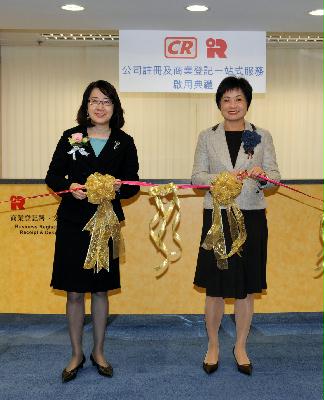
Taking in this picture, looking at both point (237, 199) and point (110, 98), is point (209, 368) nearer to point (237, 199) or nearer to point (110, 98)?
point (237, 199)

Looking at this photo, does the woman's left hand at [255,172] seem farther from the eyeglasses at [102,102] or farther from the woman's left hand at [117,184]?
the eyeglasses at [102,102]

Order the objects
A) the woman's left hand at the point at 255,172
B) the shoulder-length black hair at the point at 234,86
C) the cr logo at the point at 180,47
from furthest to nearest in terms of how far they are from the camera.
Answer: the cr logo at the point at 180,47 → the shoulder-length black hair at the point at 234,86 → the woman's left hand at the point at 255,172

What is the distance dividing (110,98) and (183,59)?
1.56m

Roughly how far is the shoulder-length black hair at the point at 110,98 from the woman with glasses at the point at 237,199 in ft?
1.56

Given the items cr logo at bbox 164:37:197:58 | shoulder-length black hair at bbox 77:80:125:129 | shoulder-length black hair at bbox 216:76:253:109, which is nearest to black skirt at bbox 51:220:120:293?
shoulder-length black hair at bbox 77:80:125:129

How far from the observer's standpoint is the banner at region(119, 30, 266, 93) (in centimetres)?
411

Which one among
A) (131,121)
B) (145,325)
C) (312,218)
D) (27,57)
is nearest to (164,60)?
(312,218)

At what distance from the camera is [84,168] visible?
2730mm

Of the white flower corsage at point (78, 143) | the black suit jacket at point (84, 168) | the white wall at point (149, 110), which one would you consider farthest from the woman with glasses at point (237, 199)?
the white wall at point (149, 110)

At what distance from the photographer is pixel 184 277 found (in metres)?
3.91

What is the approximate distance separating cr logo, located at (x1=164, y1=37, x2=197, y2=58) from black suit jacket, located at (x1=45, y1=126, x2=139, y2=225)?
153 cm

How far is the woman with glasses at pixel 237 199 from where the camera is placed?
2797 millimetres

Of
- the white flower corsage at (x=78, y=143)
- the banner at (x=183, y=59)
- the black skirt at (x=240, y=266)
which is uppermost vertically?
the banner at (x=183, y=59)

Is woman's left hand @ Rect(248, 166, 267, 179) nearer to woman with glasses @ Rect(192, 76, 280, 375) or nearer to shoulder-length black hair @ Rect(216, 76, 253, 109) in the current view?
woman with glasses @ Rect(192, 76, 280, 375)
